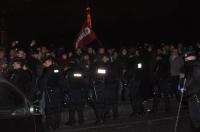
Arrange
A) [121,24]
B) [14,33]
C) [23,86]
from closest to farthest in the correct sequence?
[23,86], [14,33], [121,24]

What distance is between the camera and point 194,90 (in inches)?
441

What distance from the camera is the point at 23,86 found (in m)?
13.8

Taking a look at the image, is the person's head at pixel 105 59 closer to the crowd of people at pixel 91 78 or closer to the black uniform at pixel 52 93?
the crowd of people at pixel 91 78

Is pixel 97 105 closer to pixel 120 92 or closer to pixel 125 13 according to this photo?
pixel 120 92

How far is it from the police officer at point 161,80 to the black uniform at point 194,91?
6348 millimetres

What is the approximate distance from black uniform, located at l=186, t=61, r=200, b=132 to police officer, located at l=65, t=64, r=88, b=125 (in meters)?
4.26

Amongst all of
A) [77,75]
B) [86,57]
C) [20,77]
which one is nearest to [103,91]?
[77,75]

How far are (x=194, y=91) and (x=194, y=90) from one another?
2cm

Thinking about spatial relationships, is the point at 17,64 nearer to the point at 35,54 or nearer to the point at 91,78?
the point at 91,78

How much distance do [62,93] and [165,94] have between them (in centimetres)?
458

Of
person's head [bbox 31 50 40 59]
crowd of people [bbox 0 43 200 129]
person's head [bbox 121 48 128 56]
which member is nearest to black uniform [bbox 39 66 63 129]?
crowd of people [bbox 0 43 200 129]

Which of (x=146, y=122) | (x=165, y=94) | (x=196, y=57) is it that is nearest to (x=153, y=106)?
(x=165, y=94)

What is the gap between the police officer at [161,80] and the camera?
58.0ft

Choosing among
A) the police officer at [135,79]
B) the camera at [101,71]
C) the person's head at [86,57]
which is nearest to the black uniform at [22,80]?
the camera at [101,71]
